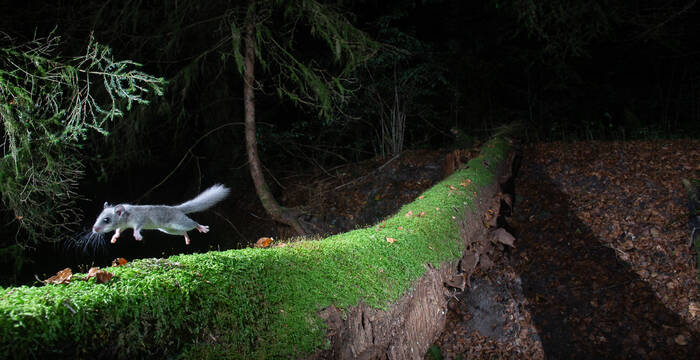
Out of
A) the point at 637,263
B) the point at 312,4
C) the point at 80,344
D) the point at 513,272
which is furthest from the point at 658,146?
the point at 80,344

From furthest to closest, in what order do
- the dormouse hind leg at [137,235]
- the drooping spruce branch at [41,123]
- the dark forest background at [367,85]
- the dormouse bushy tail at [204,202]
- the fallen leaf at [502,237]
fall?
the dark forest background at [367,85] → the fallen leaf at [502,237] → the drooping spruce branch at [41,123] → the dormouse bushy tail at [204,202] → the dormouse hind leg at [137,235]

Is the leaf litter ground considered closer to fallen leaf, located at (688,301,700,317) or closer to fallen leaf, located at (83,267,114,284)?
fallen leaf, located at (688,301,700,317)

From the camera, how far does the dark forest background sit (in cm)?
600

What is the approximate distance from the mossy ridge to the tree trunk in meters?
3.50

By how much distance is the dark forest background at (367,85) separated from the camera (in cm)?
600

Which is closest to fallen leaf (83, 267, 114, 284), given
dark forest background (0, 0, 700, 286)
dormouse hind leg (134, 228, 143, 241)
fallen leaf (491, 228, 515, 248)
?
dormouse hind leg (134, 228, 143, 241)

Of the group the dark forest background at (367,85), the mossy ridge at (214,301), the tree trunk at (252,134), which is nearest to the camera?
the mossy ridge at (214,301)

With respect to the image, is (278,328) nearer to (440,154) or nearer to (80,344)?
(80,344)

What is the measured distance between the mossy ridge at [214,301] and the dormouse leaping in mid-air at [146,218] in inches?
11.0

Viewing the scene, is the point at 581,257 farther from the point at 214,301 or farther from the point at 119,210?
the point at 119,210

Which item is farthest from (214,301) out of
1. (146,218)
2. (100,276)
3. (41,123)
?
(41,123)

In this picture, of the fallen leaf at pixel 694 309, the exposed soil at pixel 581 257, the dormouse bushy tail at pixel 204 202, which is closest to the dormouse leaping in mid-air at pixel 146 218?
the dormouse bushy tail at pixel 204 202

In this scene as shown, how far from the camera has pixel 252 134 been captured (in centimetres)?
612

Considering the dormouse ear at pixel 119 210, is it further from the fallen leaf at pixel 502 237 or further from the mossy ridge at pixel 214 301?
the fallen leaf at pixel 502 237
